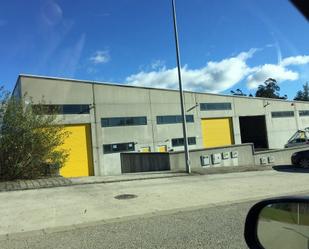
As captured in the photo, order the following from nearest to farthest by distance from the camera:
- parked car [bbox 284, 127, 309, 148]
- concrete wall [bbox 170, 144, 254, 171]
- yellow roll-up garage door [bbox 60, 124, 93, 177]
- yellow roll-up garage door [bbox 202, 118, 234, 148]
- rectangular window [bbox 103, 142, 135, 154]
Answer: concrete wall [bbox 170, 144, 254, 171] < yellow roll-up garage door [bbox 60, 124, 93, 177] < rectangular window [bbox 103, 142, 135, 154] < yellow roll-up garage door [bbox 202, 118, 234, 148] < parked car [bbox 284, 127, 309, 148]

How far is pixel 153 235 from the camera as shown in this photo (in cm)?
756

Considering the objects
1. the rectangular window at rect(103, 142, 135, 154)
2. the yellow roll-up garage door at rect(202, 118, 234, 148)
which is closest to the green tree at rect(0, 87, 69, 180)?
the rectangular window at rect(103, 142, 135, 154)

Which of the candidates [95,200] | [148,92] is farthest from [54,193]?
[148,92]

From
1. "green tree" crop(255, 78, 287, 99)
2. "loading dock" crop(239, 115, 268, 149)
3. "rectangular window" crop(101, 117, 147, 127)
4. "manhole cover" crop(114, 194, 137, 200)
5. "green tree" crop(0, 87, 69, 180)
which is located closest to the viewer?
"manhole cover" crop(114, 194, 137, 200)

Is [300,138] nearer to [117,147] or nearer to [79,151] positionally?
[117,147]

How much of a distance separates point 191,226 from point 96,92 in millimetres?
29373

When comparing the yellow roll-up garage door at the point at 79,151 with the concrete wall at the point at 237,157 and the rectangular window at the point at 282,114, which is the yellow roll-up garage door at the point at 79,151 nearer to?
the concrete wall at the point at 237,157

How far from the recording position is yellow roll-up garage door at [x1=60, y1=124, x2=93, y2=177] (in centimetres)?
3400

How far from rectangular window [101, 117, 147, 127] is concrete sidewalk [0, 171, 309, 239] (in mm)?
20276

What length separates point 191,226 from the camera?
8.24 metres

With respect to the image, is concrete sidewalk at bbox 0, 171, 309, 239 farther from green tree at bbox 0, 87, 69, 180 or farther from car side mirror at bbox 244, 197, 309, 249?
car side mirror at bbox 244, 197, 309, 249

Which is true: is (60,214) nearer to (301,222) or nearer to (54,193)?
(54,193)

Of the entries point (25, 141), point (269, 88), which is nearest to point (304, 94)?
point (269, 88)

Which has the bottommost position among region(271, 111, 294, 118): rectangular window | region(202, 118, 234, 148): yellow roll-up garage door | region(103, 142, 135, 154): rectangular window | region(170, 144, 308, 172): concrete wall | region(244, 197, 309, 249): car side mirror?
region(244, 197, 309, 249): car side mirror
